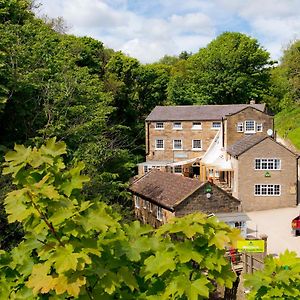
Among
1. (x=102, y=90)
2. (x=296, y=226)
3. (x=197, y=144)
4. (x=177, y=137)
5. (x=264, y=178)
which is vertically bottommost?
(x=296, y=226)

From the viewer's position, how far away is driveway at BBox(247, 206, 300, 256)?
80.5ft

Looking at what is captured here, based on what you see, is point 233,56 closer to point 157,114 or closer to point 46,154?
point 157,114

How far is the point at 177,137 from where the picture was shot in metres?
48.1

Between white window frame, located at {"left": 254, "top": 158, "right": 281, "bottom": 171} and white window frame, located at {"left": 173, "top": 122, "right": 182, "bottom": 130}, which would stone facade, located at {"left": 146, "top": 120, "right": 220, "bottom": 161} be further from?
white window frame, located at {"left": 254, "top": 158, "right": 281, "bottom": 171}

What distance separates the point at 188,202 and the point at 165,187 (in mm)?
3960

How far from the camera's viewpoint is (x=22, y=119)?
63.1ft

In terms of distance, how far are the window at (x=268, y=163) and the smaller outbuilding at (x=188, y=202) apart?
9243 millimetres

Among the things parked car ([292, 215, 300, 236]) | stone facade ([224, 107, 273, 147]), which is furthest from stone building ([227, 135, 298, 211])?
parked car ([292, 215, 300, 236])

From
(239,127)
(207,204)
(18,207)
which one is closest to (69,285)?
(18,207)

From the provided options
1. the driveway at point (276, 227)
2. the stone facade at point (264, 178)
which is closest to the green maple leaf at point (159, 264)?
the driveway at point (276, 227)

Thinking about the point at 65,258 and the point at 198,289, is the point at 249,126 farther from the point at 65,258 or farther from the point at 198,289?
the point at 65,258

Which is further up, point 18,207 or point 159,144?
point 159,144

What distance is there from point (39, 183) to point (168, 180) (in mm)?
26722

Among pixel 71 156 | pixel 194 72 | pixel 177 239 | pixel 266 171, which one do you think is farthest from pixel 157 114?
pixel 177 239
